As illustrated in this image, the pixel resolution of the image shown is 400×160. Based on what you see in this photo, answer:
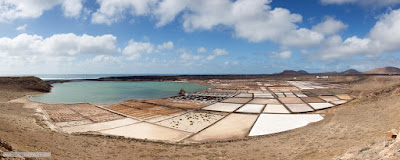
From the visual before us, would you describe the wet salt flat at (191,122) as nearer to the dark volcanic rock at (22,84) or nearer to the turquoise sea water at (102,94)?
the turquoise sea water at (102,94)

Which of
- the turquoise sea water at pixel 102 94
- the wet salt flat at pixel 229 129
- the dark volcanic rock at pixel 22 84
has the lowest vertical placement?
the wet salt flat at pixel 229 129

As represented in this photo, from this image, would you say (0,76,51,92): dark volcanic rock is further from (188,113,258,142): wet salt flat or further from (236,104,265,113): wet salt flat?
(236,104,265,113): wet salt flat

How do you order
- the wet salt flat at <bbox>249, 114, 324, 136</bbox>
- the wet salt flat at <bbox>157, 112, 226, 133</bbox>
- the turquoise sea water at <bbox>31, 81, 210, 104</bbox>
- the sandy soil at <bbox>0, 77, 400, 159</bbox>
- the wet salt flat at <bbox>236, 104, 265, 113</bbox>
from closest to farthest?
the sandy soil at <bbox>0, 77, 400, 159</bbox> < the wet salt flat at <bbox>249, 114, 324, 136</bbox> < the wet salt flat at <bbox>157, 112, 226, 133</bbox> < the wet salt flat at <bbox>236, 104, 265, 113</bbox> < the turquoise sea water at <bbox>31, 81, 210, 104</bbox>

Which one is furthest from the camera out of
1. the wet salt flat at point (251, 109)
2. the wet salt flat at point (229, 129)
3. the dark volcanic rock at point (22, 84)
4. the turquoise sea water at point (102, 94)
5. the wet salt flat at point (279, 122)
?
the dark volcanic rock at point (22, 84)

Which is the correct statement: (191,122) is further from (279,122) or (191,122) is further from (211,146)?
(279,122)

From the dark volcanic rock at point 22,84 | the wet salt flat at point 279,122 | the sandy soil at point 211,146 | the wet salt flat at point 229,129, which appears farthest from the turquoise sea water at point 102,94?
the wet salt flat at point 279,122

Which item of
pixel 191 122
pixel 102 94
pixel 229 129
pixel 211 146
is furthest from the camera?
pixel 102 94

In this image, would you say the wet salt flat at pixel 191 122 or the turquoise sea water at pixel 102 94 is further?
the turquoise sea water at pixel 102 94

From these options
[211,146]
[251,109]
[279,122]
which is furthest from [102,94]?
[279,122]

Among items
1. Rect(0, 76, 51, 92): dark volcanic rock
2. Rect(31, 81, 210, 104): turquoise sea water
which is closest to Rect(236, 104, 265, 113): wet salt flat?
Rect(31, 81, 210, 104): turquoise sea water
